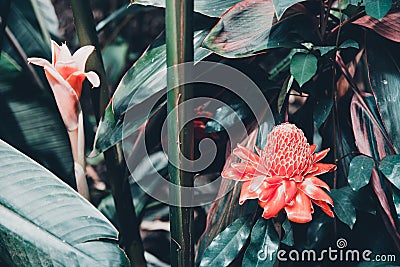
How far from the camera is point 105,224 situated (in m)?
0.68

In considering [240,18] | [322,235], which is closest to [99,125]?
[240,18]

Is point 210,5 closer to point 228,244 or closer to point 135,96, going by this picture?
point 135,96

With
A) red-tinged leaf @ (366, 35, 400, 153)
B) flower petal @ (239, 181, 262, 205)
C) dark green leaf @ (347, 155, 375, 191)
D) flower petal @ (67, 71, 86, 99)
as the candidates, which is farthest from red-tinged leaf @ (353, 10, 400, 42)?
flower petal @ (67, 71, 86, 99)

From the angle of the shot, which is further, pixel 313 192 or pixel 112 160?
pixel 112 160

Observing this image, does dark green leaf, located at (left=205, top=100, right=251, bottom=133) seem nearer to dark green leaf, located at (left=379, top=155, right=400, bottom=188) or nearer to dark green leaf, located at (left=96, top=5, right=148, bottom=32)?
dark green leaf, located at (left=379, top=155, right=400, bottom=188)

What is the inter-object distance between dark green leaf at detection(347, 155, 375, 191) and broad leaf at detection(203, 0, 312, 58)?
0.55 feet

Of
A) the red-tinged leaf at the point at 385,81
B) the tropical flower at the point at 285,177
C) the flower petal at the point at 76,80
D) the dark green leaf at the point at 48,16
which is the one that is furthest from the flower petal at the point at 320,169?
the dark green leaf at the point at 48,16

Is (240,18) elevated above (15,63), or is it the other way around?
(240,18)

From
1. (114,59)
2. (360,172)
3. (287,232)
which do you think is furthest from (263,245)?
(114,59)

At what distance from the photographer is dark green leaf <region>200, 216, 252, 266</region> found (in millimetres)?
669

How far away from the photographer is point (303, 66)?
2.12ft

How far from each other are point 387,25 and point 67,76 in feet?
1.36

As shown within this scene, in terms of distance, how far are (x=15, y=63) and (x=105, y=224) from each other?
38 cm

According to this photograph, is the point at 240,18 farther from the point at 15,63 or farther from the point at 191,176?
the point at 15,63
